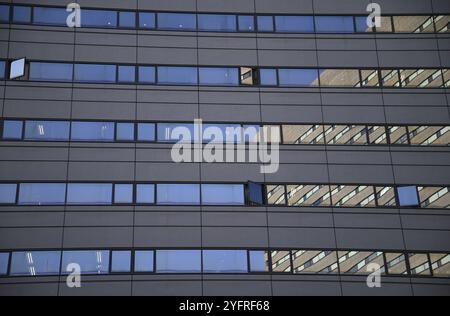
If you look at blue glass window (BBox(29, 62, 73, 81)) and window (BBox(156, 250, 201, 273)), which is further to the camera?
blue glass window (BBox(29, 62, 73, 81))

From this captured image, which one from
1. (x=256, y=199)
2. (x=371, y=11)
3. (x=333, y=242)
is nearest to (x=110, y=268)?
(x=256, y=199)

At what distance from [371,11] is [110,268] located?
18370 mm

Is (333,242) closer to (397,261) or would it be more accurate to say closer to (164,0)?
(397,261)

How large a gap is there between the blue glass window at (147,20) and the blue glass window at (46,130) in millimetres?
6458

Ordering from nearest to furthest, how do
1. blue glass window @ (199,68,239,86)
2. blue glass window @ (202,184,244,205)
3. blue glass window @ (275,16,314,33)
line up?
blue glass window @ (202,184,244,205) → blue glass window @ (199,68,239,86) → blue glass window @ (275,16,314,33)

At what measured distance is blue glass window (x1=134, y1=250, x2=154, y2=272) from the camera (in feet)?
94.5

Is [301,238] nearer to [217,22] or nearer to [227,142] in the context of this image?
[227,142]

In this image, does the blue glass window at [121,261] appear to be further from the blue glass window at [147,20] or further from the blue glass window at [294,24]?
the blue glass window at [294,24]

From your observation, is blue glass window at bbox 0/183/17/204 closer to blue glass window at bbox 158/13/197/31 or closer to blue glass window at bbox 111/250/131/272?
blue glass window at bbox 111/250/131/272

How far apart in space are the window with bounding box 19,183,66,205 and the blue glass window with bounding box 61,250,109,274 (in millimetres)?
2565

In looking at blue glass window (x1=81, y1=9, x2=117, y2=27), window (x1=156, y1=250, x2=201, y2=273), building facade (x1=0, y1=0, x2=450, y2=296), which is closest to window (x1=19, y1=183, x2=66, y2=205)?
building facade (x1=0, y1=0, x2=450, y2=296)
